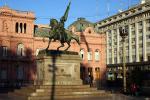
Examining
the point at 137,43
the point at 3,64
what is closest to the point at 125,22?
the point at 137,43

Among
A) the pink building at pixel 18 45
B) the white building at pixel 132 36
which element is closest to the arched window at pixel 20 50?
the pink building at pixel 18 45

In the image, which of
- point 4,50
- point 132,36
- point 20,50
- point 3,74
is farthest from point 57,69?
point 132,36

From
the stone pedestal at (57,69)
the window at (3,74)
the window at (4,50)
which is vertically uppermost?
the window at (4,50)

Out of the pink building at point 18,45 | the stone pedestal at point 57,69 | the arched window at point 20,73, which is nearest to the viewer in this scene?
the stone pedestal at point 57,69

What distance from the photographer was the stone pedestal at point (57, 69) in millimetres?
27766

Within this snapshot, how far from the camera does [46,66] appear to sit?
A: 27.8m

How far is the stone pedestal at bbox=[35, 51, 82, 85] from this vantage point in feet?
91.1

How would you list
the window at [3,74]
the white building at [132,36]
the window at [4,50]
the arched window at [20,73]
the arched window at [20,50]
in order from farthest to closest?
1. the white building at [132,36]
2. the arched window at [20,50]
3. the arched window at [20,73]
4. the window at [4,50]
5. the window at [3,74]

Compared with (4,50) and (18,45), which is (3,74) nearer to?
(4,50)

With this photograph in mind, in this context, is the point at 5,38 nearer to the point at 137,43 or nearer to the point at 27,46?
the point at 27,46

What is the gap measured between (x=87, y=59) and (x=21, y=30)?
15194mm

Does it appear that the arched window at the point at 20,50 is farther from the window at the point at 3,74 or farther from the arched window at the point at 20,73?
the window at the point at 3,74

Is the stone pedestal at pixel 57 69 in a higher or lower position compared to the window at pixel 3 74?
higher

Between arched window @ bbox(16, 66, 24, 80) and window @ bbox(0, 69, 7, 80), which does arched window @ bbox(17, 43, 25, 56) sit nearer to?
arched window @ bbox(16, 66, 24, 80)
